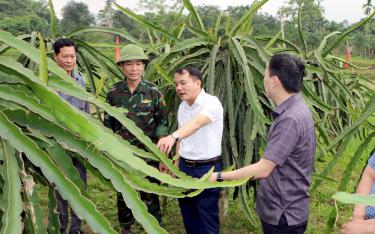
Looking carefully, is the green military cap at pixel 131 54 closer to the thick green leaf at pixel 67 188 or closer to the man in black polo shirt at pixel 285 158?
the man in black polo shirt at pixel 285 158

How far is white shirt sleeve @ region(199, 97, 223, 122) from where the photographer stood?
257cm

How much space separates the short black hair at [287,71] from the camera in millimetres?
1934

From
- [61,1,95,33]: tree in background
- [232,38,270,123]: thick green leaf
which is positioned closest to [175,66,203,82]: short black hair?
[232,38,270,123]: thick green leaf

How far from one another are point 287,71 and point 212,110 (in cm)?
74

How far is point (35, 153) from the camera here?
32.6 inches

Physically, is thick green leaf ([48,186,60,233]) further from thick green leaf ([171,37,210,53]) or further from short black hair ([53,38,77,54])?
thick green leaf ([171,37,210,53])

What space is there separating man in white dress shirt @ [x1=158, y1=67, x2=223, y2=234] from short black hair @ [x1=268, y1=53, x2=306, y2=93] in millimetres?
648

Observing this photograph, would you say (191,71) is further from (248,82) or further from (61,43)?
(61,43)

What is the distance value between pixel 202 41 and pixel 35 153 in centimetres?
219

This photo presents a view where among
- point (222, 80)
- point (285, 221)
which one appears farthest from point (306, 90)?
point (285, 221)

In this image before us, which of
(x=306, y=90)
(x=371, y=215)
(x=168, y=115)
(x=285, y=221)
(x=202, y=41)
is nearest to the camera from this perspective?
(x=371, y=215)

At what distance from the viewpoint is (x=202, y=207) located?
281 centimetres

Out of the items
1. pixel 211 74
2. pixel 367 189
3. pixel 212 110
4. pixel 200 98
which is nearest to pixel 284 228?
pixel 367 189

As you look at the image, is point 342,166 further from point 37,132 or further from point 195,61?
point 37,132
